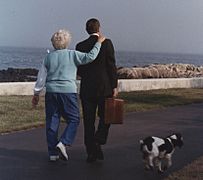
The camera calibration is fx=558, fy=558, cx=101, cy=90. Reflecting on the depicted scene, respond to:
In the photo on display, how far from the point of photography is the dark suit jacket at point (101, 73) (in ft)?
23.6

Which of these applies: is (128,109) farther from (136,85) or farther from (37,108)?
(136,85)

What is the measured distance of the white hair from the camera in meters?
7.24

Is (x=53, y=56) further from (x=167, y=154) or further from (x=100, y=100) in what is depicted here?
(x=167, y=154)

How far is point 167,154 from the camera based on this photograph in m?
6.95

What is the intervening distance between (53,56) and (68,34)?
35cm

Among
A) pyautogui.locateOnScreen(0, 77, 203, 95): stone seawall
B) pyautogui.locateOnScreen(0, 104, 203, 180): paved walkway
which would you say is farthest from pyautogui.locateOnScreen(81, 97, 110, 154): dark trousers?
pyautogui.locateOnScreen(0, 77, 203, 95): stone seawall

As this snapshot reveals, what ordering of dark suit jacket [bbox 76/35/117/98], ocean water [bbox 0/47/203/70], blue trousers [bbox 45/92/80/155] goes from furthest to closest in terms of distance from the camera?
ocean water [bbox 0/47/203/70], blue trousers [bbox 45/92/80/155], dark suit jacket [bbox 76/35/117/98]

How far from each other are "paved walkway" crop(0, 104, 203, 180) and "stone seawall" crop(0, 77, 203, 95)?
5.44m

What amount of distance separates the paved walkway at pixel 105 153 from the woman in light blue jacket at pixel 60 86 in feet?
1.17

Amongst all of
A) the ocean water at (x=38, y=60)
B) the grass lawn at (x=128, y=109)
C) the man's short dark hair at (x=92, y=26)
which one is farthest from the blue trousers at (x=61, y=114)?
the ocean water at (x=38, y=60)

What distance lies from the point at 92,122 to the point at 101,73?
0.70 metres

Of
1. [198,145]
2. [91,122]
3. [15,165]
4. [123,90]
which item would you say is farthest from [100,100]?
[123,90]

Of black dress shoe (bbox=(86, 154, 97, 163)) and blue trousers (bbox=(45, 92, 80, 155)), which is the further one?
black dress shoe (bbox=(86, 154, 97, 163))

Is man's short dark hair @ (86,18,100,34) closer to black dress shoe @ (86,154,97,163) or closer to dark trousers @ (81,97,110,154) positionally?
dark trousers @ (81,97,110,154)
